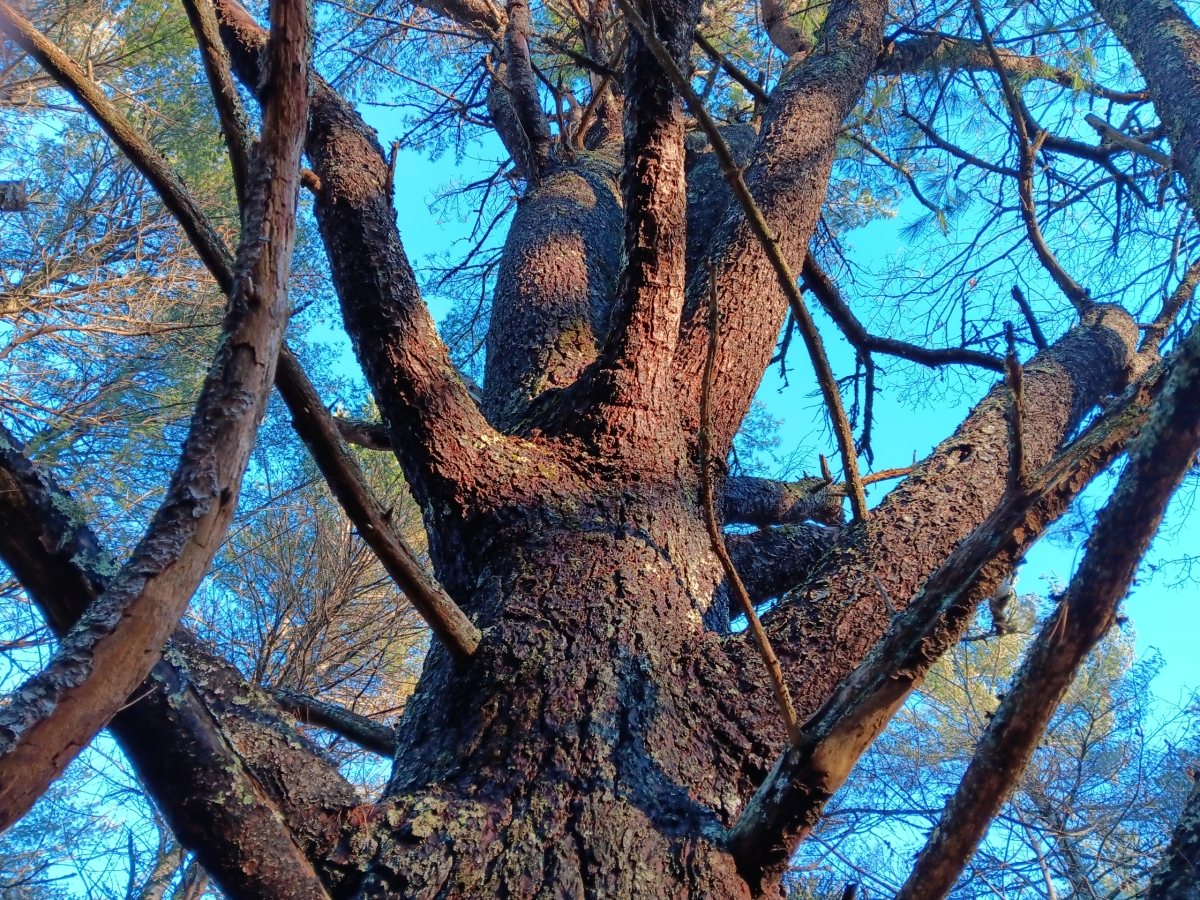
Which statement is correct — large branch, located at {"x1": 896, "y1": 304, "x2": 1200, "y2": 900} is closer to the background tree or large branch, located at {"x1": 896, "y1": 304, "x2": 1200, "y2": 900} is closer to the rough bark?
the background tree

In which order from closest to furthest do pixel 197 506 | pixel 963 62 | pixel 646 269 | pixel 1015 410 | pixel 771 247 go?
pixel 197 506 → pixel 1015 410 → pixel 771 247 → pixel 646 269 → pixel 963 62

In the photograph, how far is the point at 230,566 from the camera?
Result: 4.18 meters

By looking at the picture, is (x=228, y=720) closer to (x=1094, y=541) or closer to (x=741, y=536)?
(x=1094, y=541)

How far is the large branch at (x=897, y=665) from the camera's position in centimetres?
80

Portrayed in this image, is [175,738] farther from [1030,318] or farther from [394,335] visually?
[1030,318]

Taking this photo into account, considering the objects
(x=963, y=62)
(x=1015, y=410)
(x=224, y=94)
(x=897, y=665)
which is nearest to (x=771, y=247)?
(x=1015, y=410)

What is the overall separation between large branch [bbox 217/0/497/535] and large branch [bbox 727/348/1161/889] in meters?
0.62

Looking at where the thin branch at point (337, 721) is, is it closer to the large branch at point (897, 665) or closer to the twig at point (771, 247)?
the large branch at point (897, 665)

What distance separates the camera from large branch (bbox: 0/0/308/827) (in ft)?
1.64

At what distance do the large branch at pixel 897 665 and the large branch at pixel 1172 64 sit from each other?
3.61ft

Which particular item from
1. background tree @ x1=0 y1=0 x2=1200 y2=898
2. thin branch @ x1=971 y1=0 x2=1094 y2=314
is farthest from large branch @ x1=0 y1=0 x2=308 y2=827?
thin branch @ x1=971 y1=0 x2=1094 y2=314

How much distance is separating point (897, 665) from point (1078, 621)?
175mm

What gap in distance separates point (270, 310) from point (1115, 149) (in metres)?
2.78

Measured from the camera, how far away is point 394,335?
4.12ft
